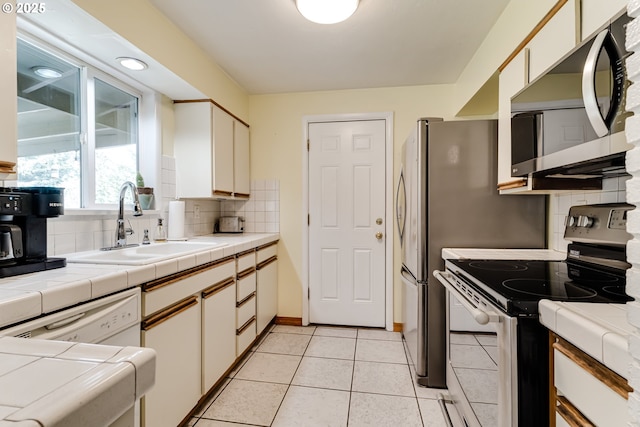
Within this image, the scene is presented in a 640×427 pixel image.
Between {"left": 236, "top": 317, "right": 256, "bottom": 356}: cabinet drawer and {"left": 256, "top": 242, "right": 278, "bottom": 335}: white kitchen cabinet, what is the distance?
0.11 metres

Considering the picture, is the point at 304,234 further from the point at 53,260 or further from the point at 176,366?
the point at 53,260

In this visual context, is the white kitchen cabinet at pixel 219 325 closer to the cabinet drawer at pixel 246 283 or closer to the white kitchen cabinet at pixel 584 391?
the cabinet drawer at pixel 246 283

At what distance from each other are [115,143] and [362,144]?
6.75 feet

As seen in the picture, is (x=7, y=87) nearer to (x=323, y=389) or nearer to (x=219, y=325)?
(x=219, y=325)

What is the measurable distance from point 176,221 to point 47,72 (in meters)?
1.15

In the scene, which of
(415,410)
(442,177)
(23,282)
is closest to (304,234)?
(442,177)

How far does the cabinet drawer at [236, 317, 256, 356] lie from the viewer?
7.48 feet

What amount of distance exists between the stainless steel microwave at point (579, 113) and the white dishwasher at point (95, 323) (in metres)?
1.66

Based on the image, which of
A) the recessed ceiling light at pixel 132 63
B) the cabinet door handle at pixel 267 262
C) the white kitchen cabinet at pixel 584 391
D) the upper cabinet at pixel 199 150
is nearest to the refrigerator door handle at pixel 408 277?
the cabinet door handle at pixel 267 262

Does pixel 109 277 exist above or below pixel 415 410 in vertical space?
above

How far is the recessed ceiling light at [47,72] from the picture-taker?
5.46ft

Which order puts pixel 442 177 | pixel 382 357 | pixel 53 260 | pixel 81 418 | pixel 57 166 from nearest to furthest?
pixel 81 418 → pixel 53 260 → pixel 57 166 → pixel 442 177 → pixel 382 357

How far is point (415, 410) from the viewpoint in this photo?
1854mm

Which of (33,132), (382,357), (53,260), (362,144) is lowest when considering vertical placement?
(382,357)
